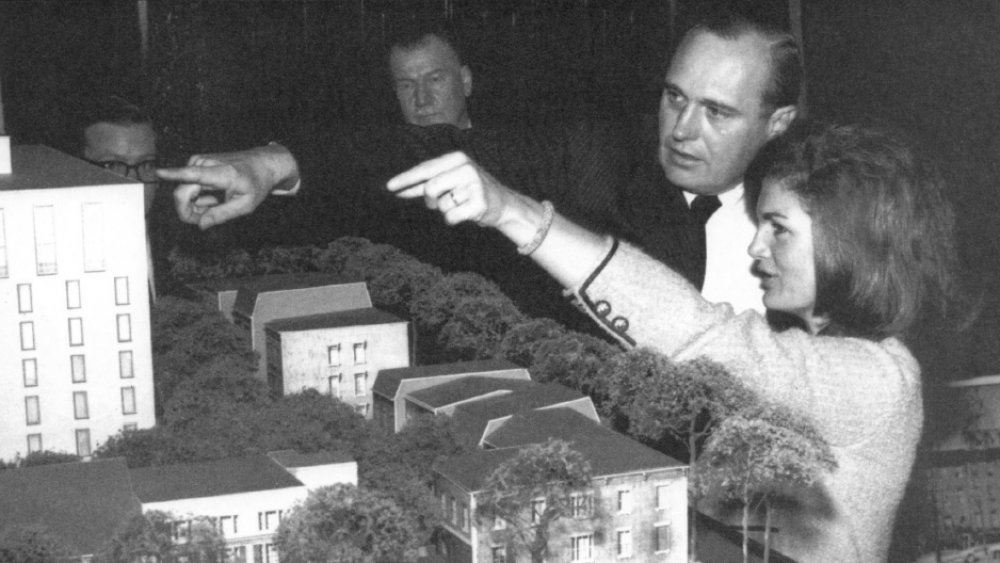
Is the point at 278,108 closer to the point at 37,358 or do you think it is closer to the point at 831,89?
the point at 37,358

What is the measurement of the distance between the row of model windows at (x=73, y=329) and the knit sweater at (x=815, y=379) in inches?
24.1

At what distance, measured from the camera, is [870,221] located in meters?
1.49

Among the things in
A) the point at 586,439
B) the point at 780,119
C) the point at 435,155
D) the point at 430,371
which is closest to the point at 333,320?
the point at 430,371

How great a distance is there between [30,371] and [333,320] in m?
0.47

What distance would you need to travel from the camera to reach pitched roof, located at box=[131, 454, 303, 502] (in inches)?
55.1

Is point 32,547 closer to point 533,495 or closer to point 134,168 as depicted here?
point 533,495

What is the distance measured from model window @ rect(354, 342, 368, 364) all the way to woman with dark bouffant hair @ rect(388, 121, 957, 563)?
465 millimetres

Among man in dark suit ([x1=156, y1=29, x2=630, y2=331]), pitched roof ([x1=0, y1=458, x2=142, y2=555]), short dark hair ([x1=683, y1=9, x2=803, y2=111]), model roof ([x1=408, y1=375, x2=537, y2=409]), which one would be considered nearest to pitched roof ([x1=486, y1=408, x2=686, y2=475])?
model roof ([x1=408, y1=375, x2=537, y2=409])

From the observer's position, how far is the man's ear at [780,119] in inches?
67.9

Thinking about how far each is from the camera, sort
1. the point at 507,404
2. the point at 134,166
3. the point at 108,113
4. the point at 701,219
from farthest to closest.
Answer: the point at 108,113
the point at 134,166
the point at 701,219
the point at 507,404

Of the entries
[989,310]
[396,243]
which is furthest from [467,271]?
[989,310]

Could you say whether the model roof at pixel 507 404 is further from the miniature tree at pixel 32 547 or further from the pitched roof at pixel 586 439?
the miniature tree at pixel 32 547

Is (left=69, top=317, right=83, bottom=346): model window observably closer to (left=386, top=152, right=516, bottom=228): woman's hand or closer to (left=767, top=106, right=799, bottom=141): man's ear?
(left=386, top=152, right=516, bottom=228): woman's hand

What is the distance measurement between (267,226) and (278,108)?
7.9 inches
